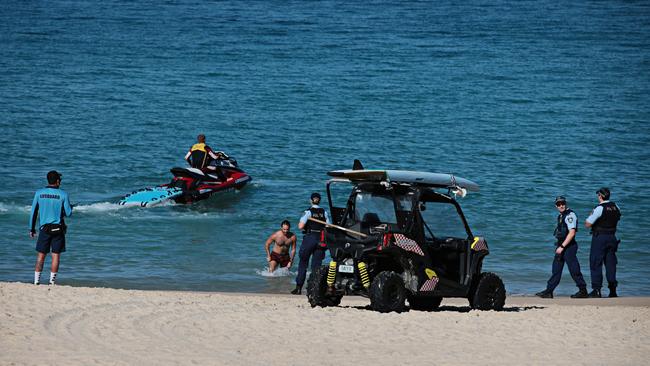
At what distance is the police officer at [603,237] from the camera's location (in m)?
16.2

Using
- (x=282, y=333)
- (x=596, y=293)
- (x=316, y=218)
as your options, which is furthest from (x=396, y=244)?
(x=596, y=293)

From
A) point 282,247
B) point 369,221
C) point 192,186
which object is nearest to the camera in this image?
point 369,221

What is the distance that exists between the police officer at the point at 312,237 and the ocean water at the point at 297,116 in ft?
5.64

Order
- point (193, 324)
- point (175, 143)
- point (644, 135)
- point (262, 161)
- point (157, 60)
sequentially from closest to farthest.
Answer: point (193, 324), point (262, 161), point (175, 143), point (644, 135), point (157, 60)

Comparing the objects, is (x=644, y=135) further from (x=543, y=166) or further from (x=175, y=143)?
(x=175, y=143)

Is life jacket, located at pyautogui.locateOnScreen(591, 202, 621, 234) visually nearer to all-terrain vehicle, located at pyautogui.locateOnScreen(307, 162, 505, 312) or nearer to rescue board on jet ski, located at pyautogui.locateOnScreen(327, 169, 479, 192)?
all-terrain vehicle, located at pyautogui.locateOnScreen(307, 162, 505, 312)

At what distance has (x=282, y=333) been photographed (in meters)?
11.5

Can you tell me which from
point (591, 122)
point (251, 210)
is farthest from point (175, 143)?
point (591, 122)

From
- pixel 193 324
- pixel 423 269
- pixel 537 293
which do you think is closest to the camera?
pixel 193 324

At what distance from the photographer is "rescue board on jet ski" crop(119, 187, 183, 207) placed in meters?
25.7

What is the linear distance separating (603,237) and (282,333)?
22.1 feet

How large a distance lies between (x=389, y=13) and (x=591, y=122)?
32220 mm

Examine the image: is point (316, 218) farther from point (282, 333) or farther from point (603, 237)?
point (282, 333)

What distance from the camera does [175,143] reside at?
123ft
